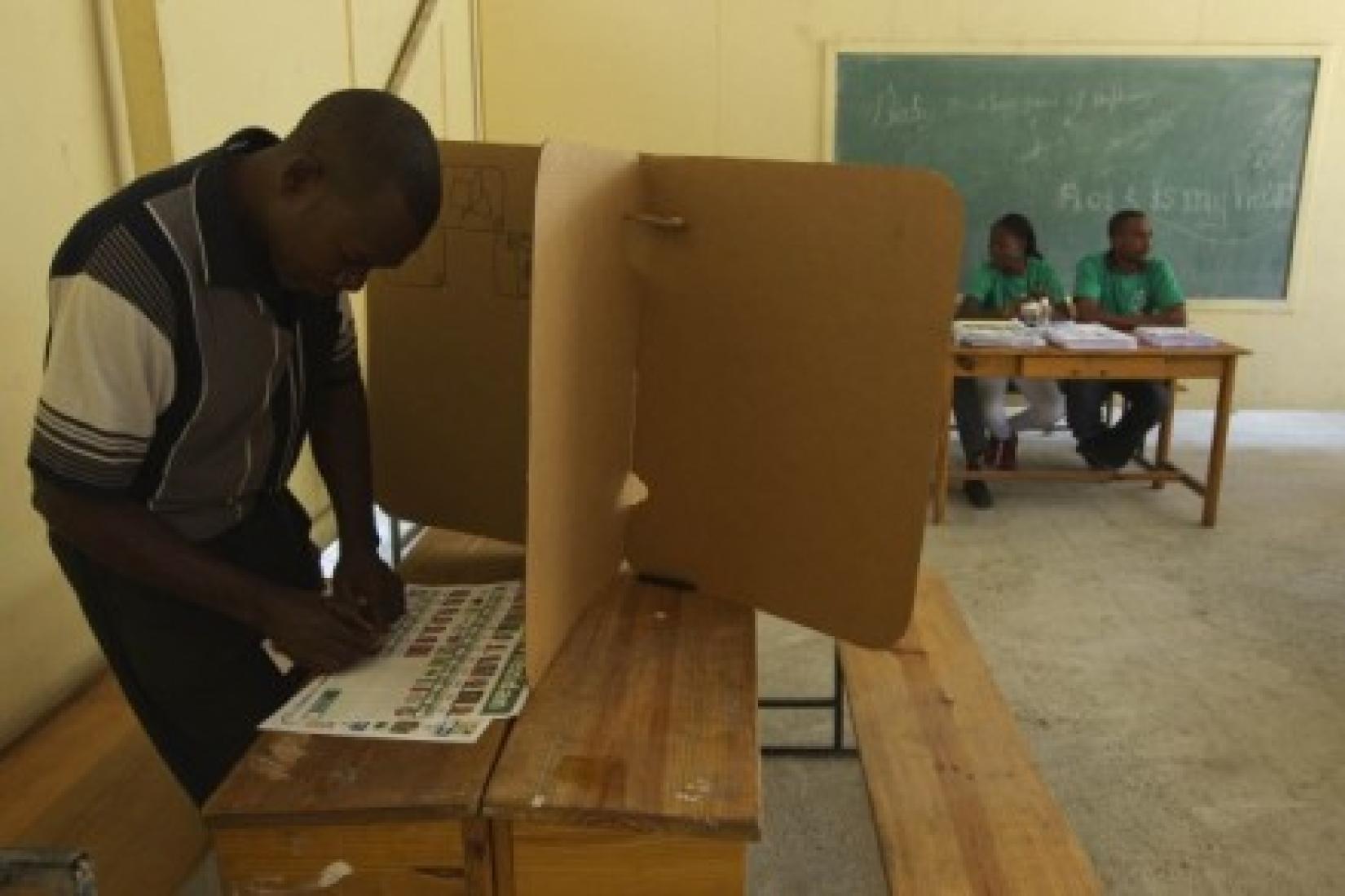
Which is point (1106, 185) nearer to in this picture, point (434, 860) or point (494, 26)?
point (494, 26)

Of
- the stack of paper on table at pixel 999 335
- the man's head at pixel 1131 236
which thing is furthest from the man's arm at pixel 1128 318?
the stack of paper on table at pixel 999 335

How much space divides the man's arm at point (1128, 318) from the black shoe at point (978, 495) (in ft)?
2.52

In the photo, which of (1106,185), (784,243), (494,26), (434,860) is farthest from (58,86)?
(1106,185)

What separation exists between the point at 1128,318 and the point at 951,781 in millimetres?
3227

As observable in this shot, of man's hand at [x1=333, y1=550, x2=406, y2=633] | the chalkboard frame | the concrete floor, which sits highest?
the chalkboard frame

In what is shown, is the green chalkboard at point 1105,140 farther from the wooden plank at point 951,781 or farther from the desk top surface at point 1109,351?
the wooden plank at point 951,781

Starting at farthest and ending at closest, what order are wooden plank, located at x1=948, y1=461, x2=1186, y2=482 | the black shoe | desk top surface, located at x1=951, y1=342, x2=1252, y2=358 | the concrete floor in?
the black shoe < wooden plank, located at x1=948, y1=461, x2=1186, y2=482 < desk top surface, located at x1=951, y1=342, x2=1252, y2=358 < the concrete floor

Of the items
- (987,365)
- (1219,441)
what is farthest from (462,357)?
(1219,441)

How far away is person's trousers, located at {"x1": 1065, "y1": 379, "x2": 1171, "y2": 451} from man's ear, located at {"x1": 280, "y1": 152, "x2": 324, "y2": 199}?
12.1ft

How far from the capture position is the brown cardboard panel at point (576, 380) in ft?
3.14

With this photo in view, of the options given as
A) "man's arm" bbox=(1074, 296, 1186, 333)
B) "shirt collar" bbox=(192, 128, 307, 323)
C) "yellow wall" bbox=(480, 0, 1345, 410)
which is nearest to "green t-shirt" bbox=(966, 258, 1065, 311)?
"man's arm" bbox=(1074, 296, 1186, 333)

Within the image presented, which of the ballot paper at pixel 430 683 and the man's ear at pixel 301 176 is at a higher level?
the man's ear at pixel 301 176

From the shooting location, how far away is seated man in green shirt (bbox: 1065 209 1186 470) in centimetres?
406

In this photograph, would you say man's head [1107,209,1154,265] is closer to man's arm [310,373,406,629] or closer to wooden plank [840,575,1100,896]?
wooden plank [840,575,1100,896]
